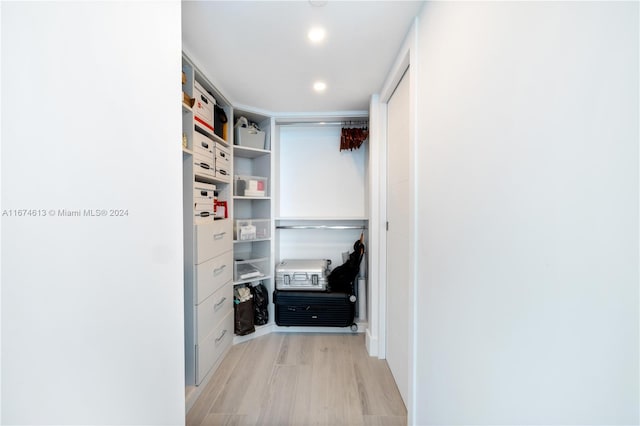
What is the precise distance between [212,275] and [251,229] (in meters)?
0.66

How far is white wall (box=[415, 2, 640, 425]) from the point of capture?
1.28 feet

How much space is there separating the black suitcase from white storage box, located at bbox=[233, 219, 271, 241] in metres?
0.61

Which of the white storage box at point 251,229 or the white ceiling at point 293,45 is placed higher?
the white ceiling at point 293,45

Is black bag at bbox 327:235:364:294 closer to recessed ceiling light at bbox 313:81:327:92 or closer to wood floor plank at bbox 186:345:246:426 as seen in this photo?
wood floor plank at bbox 186:345:246:426

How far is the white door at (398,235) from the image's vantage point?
1542 millimetres

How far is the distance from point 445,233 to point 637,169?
57cm

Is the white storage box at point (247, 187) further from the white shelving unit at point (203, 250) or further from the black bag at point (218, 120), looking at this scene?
the black bag at point (218, 120)

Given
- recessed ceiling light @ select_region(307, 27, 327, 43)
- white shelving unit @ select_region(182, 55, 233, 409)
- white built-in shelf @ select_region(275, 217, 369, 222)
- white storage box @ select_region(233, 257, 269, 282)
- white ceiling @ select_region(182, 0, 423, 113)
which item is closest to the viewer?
white ceiling @ select_region(182, 0, 423, 113)

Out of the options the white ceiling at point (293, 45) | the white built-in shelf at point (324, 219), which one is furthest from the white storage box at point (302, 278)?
the white ceiling at point (293, 45)

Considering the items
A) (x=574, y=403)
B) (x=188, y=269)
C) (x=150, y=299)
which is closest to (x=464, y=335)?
(x=574, y=403)

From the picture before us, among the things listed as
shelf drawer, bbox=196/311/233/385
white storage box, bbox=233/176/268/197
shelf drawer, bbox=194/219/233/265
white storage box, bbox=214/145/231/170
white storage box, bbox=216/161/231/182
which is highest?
white storage box, bbox=214/145/231/170

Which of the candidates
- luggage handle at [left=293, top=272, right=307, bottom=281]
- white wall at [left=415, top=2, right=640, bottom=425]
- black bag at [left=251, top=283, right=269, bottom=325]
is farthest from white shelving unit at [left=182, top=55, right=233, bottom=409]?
white wall at [left=415, top=2, right=640, bottom=425]

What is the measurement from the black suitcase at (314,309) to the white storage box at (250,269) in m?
0.28

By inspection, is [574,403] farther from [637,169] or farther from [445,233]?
[445,233]
